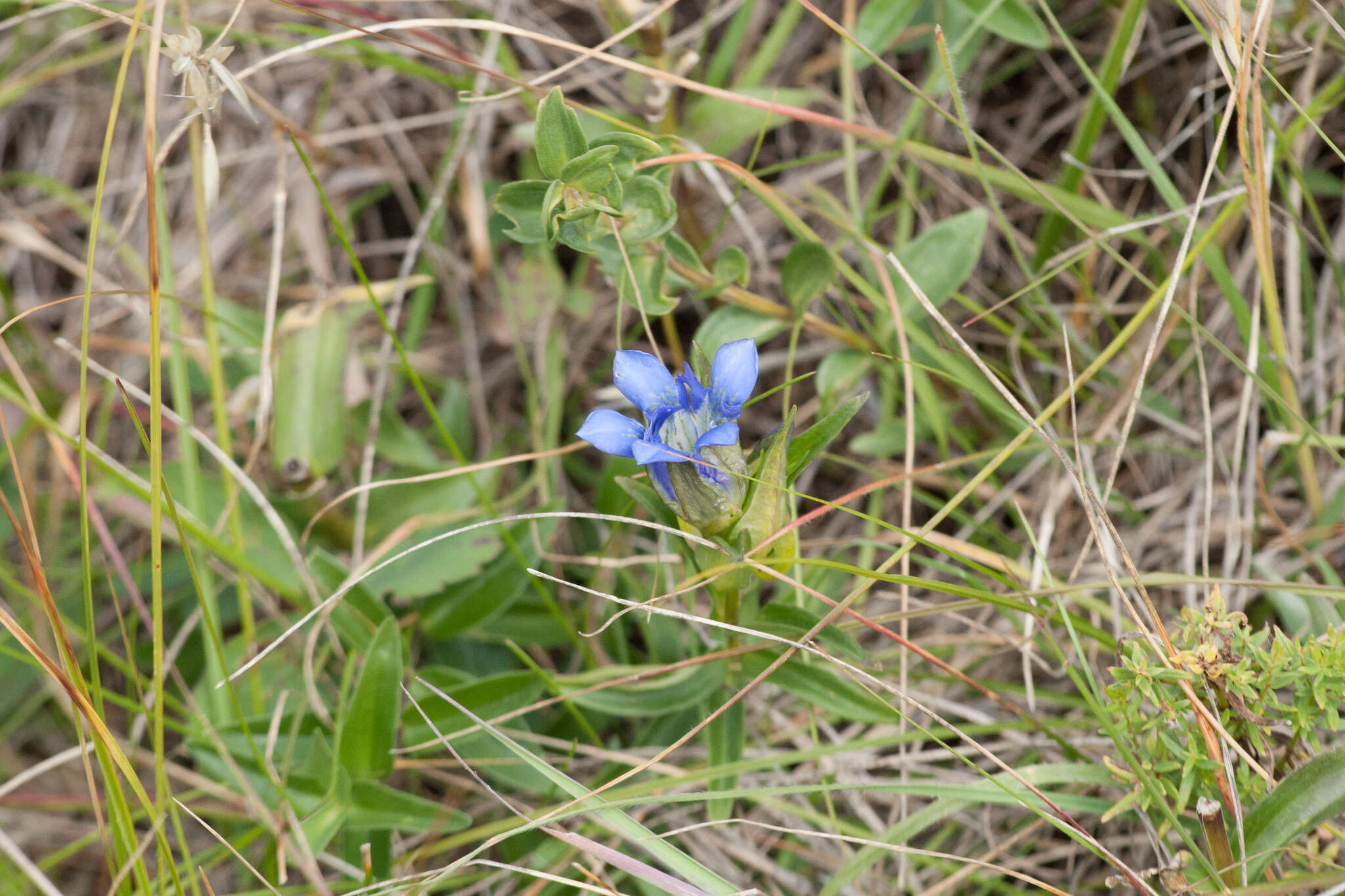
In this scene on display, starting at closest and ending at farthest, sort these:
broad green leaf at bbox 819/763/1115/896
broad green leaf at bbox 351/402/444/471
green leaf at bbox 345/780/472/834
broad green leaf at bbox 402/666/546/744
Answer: broad green leaf at bbox 819/763/1115/896, green leaf at bbox 345/780/472/834, broad green leaf at bbox 402/666/546/744, broad green leaf at bbox 351/402/444/471

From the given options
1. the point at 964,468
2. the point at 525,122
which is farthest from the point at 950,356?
the point at 525,122

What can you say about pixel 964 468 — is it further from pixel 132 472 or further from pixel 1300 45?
pixel 132 472

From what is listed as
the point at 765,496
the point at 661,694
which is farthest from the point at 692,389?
the point at 661,694

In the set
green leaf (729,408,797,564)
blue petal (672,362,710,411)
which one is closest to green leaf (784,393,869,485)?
green leaf (729,408,797,564)

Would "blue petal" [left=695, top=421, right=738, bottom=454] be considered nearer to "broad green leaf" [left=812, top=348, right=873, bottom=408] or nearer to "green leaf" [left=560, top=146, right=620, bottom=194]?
"green leaf" [left=560, top=146, right=620, bottom=194]

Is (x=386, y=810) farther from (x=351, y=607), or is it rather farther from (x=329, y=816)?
(x=351, y=607)

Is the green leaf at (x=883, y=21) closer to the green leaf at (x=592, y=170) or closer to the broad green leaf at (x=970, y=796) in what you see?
the green leaf at (x=592, y=170)
